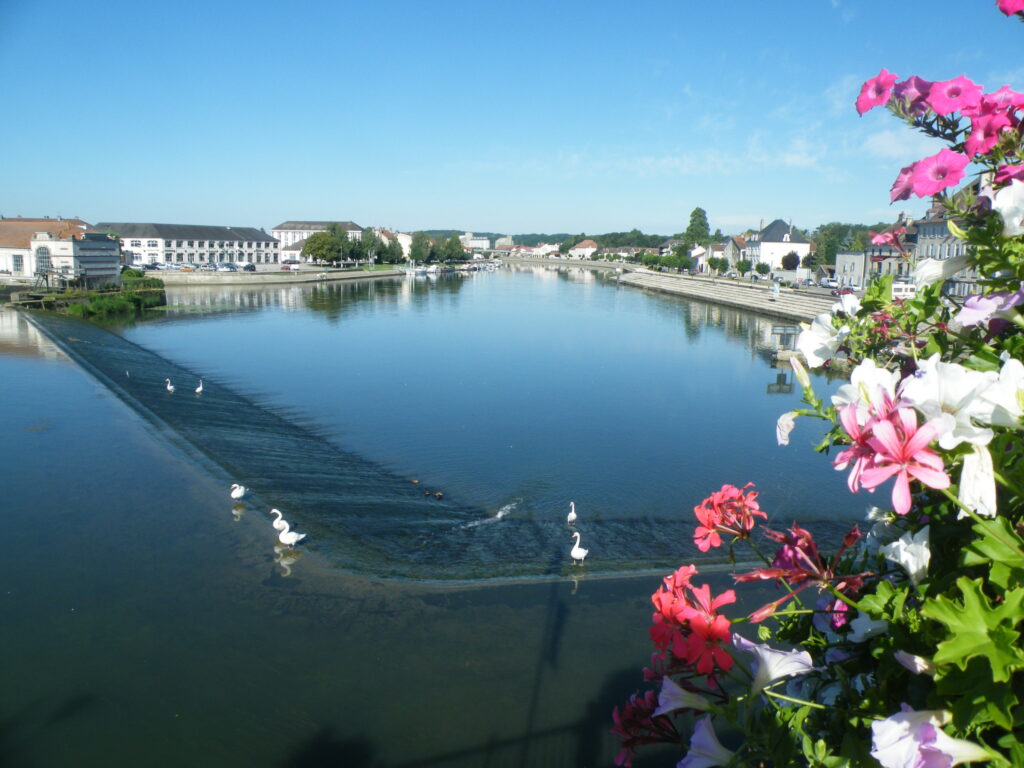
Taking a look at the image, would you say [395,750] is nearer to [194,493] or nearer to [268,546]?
[268,546]

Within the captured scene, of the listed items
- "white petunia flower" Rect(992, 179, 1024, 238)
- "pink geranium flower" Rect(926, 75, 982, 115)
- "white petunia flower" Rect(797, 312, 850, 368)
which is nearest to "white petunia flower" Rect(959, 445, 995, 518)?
"white petunia flower" Rect(992, 179, 1024, 238)

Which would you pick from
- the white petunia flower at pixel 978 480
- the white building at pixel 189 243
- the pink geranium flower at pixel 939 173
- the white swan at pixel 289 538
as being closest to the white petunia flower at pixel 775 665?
the white petunia flower at pixel 978 480

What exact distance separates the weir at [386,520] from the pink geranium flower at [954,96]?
356 inches

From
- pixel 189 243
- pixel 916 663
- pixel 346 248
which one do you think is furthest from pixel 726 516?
pixel 189 243

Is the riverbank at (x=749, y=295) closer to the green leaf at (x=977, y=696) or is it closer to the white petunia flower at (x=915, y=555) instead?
the white petunia flower at (x=915, y=555)

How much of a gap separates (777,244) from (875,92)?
95915 mm

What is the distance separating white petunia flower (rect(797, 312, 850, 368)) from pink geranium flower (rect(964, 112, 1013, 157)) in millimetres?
555

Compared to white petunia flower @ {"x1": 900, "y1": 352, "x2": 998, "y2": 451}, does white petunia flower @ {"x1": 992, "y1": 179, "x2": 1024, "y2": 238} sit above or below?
above

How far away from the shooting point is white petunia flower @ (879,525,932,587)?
66.2 inches

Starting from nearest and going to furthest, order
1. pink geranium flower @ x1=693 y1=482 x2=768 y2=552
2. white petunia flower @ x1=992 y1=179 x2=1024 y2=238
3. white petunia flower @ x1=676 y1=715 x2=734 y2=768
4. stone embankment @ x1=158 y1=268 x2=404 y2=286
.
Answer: white petunia flower @ x1=992 y1=179 x2=1024 y2=238
white petunia flower @ x1=676 y1=715 x2=734 y2=768
pink geranium flower @ x1=693 y1=482 x2=768 y2=552
stone embankment @ x1=158 y1=268 x2=404 y2=286

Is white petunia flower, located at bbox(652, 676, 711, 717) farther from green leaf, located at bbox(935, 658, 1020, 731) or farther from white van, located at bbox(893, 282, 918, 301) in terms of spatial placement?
white van, located at bbox(893, 282, 918, 301)

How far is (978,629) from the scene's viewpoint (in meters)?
1.29

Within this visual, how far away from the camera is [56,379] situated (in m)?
22.1

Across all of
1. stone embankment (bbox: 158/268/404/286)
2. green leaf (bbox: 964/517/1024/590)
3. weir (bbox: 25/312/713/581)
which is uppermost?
stone embankment (bbox: 158/268/404/286)
